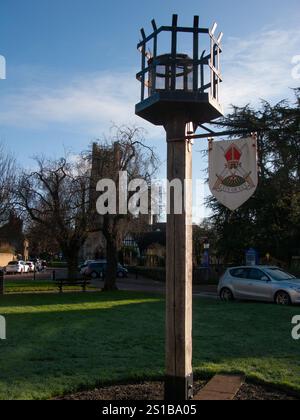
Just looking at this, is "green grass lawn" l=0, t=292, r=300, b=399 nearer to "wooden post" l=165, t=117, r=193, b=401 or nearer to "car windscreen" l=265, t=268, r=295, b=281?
"wooden post" l=165, t=117, r=193, b=401

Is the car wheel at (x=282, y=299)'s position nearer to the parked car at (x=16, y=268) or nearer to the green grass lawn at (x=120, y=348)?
the green grass lawn at (x=120, y=348)

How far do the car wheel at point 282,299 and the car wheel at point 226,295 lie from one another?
220cm

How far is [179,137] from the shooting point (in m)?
6.16

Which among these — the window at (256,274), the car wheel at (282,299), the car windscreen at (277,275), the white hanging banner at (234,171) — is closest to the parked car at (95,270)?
the window at (256,274)

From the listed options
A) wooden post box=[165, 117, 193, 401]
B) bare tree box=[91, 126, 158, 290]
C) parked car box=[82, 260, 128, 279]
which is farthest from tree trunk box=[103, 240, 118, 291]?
parked car box=[82, 260, 128, 279]

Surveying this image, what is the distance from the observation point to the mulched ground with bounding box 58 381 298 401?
21.0ft

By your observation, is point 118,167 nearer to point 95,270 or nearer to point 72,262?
point 72,262

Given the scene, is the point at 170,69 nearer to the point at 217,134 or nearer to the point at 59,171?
the point at 217,134

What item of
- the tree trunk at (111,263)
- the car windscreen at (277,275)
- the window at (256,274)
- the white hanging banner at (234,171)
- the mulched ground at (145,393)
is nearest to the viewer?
the white hanging banner at (234,171)

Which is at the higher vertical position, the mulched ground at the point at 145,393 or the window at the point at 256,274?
the window at the point at 256,274

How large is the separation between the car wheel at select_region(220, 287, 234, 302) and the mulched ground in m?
13.8

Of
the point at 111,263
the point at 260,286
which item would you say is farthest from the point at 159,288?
the point at 260,286

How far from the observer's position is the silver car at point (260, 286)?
18.7m

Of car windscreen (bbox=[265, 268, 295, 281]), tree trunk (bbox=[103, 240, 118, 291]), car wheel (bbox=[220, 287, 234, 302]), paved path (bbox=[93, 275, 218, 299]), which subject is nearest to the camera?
car windscreen (bbox=[265, 268, 295, 281])
